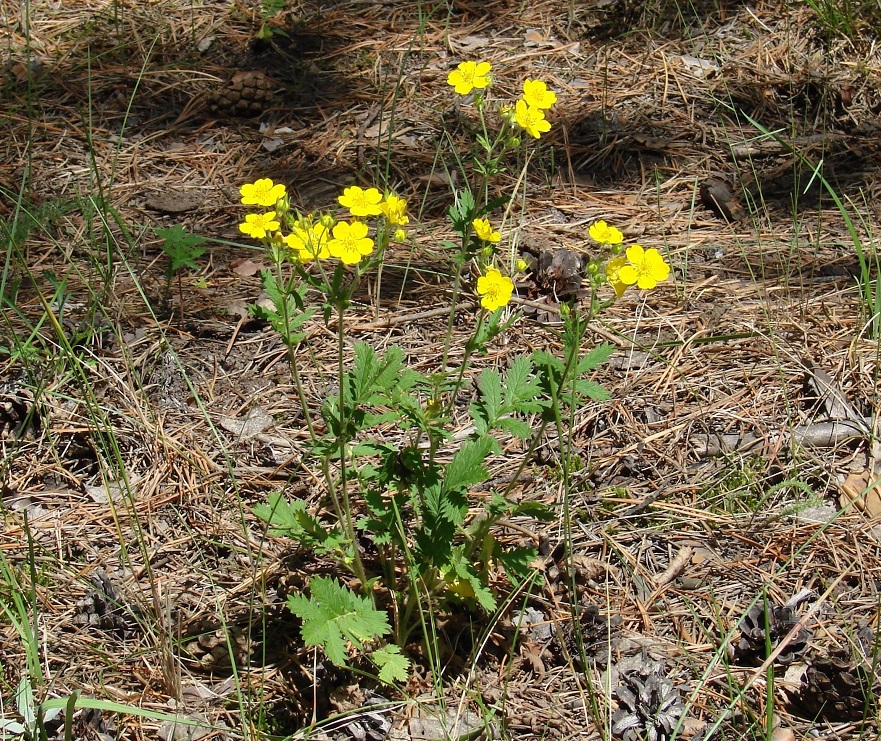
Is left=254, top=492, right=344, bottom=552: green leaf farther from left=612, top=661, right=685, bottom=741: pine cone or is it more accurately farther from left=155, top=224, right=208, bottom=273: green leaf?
left=155, top=224, right=208, bottom=273: green leaf

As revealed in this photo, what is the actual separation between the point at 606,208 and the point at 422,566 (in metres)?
1.72

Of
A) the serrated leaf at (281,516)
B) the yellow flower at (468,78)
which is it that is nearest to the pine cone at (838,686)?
the serrated leaf at (281,516)

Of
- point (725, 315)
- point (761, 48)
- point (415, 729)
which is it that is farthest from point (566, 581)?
point (761, 48)

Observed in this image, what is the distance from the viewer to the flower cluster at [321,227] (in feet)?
5.04

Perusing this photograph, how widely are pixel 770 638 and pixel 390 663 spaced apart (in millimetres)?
871

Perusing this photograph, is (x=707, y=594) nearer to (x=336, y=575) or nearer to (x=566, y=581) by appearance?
(x=566, y=581)

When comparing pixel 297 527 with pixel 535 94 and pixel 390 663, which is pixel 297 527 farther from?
pixel 535 94

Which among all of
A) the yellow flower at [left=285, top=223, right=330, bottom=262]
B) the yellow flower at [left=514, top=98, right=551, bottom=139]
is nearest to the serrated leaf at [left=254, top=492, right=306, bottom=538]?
the yellow flower at [left=285, top=223, right=330, bottom=262]

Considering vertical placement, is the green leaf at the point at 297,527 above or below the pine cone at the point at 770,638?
above

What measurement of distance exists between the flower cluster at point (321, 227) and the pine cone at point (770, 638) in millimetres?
1193

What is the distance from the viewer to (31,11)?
148 inches

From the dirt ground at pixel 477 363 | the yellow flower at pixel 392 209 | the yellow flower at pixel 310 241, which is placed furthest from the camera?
the dirt ground at pixel 477 363

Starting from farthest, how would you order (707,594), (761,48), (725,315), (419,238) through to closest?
1. (761,48)
2. (419,238)
3. (725,315)
4. (707,594)

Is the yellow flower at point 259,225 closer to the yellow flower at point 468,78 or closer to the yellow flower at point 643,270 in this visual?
the yellow flower at point 468,78
